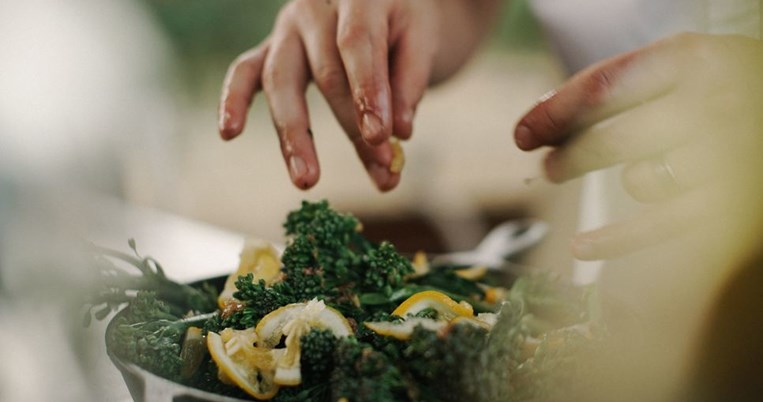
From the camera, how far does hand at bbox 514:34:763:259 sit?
2.85 ft

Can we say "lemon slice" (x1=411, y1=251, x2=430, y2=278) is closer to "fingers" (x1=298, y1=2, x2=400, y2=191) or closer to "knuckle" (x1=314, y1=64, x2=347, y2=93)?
"fingers" (x1=298, y1=2, x2=400, y2=191)

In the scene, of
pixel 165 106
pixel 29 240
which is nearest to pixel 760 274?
pixel 29 240

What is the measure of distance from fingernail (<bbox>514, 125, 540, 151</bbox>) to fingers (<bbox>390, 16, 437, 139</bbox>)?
0.22 metres

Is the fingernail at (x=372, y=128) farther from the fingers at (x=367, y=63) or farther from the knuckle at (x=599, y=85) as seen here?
the knuckle at (x=599, y=85)

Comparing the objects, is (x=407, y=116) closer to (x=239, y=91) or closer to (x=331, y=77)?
(x=331, y=77)

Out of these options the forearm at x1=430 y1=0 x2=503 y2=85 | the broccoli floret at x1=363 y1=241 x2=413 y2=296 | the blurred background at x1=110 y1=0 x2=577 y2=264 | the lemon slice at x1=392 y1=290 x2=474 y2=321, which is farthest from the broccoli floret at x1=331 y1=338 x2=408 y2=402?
the blurred background at x1=110 y1=0 x2=577 y2=264

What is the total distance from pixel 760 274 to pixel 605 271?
3.52ft

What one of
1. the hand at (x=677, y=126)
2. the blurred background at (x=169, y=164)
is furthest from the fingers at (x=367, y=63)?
the blurred background at (x=169, y=164)

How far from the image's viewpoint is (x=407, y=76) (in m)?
1.15

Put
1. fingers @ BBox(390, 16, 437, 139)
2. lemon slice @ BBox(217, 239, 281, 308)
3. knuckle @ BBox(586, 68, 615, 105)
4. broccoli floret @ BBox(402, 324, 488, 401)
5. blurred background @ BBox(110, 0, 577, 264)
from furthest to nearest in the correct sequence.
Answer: blurred background @ BBox(110, 0, 577, 264)
fingers @ BBox(390, 16, 437, 139)
lemon slice @ BBox(217, 239, 281, 308)
knuckle @ BBox(586, 68, 615, 105)
broccoli floret @ BBox(402, 324, 488, 401)

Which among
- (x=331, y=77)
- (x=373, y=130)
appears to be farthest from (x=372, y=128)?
(x=331, y=77)

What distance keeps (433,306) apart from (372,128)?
0.88ft

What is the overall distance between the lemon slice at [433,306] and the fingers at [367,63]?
235 mm

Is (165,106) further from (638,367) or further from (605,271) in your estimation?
(638,367)
